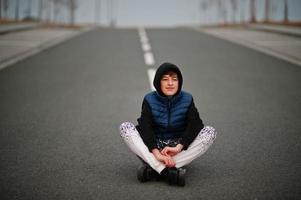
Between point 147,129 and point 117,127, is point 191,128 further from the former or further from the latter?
point 117,127

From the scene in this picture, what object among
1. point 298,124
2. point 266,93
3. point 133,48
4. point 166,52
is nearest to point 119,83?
point 266,93

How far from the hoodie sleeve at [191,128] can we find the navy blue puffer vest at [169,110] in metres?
0.06

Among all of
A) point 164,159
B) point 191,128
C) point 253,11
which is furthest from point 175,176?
point 253,11

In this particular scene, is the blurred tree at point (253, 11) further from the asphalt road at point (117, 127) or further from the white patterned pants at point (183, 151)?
the white patterned pants at point (183, 151)

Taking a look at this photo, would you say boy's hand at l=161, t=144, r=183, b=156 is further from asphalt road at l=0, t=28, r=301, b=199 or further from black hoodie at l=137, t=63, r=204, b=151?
asphalt road at l=0, t=28, r=301, b=199

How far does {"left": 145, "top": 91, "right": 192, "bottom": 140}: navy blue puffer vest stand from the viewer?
15.8ft

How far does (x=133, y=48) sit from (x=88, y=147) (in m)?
13.2

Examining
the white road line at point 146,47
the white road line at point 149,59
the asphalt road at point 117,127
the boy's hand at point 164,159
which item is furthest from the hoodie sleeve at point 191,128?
the white road line at point 146,47

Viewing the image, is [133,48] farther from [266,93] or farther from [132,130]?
[132,130]

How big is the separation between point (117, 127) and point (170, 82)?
2.57m

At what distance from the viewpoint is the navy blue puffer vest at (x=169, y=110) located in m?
4.80

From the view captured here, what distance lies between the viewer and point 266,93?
9.84m

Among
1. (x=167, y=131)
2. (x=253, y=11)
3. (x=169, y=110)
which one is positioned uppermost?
(x=253, y=11)

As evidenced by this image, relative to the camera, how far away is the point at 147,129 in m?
4.75
